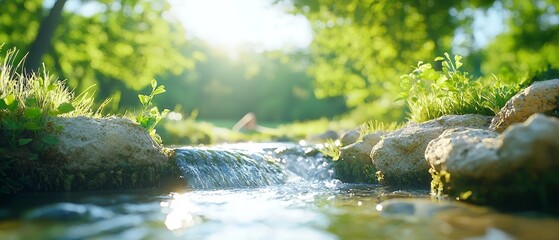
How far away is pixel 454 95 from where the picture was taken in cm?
816

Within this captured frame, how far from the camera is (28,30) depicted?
1886cm

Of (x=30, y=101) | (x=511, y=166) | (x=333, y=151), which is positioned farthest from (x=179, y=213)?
(x=333, y=151)

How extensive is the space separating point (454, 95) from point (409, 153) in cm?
186

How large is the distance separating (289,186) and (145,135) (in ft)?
7.09

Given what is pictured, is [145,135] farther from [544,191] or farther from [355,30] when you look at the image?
[355,30]

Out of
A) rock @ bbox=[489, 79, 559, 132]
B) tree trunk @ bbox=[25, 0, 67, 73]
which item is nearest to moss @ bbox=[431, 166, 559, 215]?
rock @ bbox=[489, 79, 559, 132]

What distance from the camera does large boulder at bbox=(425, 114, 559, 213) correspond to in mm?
4098

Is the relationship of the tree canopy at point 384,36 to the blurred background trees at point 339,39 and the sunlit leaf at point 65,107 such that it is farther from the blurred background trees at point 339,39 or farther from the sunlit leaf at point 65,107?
the sunlit leaf at point 65,107

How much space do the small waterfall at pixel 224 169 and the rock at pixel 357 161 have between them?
967 mm

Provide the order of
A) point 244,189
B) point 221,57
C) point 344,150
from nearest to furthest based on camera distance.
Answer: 1. point 244,189
2. point 344,150
3. point 221,57

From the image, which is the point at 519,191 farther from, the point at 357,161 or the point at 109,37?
the point at 109,37

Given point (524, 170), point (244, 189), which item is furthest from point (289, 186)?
point (524, 170)

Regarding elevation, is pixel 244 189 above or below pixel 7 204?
below

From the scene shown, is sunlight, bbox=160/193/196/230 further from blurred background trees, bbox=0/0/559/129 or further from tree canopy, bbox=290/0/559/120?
tree canopy, bbox=290/0/559/120
